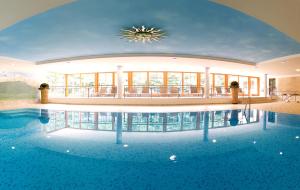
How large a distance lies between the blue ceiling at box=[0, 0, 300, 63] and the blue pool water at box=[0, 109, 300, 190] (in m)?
2.91

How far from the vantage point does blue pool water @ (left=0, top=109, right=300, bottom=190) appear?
1.95m

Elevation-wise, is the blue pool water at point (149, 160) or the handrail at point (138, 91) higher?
the handrail at point (138, 91)

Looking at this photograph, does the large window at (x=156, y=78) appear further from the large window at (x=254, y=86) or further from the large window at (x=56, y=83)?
the large window at (x=254, y=86)

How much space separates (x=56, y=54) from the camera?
10016 mm

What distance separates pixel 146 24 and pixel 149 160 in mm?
4492

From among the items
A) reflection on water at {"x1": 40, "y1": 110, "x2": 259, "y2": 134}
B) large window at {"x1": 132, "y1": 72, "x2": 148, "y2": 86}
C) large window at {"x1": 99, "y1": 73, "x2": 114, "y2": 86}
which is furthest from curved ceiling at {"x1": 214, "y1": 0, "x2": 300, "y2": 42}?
large window at {"x1": 99, "y1": 73, "x2": 114, "y2": 86}

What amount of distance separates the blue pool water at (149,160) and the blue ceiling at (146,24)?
2.91 metres

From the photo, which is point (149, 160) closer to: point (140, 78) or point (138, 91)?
point (138, 91)

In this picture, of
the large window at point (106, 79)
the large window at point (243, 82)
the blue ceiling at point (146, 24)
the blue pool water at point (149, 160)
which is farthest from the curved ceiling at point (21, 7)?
the large window at point (243, 82)

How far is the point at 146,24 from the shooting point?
6.02 metres

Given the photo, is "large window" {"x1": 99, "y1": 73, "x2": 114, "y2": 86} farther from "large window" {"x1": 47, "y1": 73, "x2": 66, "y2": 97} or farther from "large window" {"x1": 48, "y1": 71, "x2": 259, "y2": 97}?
"large window" {"x1": 47, "y1": 73, "x2": 66, "y2": 97}

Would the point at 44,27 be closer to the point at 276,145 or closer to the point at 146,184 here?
the point at 146,184

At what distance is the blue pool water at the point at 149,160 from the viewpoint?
6.40ft

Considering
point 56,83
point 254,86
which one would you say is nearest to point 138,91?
point 56,83
